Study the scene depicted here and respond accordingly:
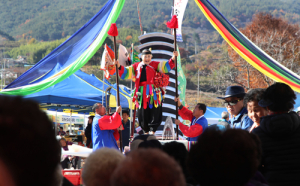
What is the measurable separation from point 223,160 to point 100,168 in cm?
57

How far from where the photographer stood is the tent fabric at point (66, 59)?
4516 mm

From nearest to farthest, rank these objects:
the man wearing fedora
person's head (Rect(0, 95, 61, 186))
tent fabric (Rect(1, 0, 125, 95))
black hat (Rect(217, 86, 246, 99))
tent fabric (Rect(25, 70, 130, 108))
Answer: person's head (Rect(0, 95, 61, 186)), the man wearing fedora, black hat (Rect(217, 86, 246, 99)), tent fabric (Rect(1, 0, 125, 95)), tent fabric (Rect(25, 70, 130, 108))

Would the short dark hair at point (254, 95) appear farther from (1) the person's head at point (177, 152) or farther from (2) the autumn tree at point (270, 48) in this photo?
(2) the autumn tree at point (270, 48)

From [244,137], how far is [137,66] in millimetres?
3644

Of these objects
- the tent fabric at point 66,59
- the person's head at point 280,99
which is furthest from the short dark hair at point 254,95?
the tent fabric at point 66,59

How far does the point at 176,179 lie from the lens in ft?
3.21

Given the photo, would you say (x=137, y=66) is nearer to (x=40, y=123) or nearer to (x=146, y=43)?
(x=146, y=43)

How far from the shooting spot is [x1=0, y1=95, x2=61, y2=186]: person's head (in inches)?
33.2

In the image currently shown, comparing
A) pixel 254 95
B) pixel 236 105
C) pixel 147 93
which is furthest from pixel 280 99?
pixel 147 93

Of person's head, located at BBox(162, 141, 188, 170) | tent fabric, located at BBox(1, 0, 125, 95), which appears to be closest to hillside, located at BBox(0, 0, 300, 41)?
tent fabric, located at BBox(1, 0, 125, 95)

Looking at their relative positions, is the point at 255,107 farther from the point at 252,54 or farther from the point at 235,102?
the point at 252,54

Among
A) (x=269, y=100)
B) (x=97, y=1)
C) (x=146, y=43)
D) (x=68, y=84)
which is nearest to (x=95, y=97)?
(x=68, y=84)

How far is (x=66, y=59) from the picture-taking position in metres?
4.64

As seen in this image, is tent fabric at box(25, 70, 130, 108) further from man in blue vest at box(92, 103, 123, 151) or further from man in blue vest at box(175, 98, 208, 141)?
man in blue vest at box(175, 98, 208, 141)
